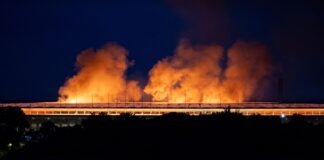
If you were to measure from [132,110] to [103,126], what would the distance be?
38.5 meters

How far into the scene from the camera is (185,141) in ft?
121

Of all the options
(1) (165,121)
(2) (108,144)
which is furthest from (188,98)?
(2) (108,144)

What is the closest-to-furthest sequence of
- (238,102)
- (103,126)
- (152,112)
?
(103,126) → (152,112) → (238,102)

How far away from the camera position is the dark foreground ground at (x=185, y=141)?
34.4 m

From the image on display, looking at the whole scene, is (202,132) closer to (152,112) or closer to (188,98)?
(152,112)

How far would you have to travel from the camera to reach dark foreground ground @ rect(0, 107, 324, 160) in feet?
113

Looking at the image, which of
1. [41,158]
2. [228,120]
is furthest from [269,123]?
[41,158]

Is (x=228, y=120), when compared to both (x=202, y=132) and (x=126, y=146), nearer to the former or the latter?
(x=202, y=132)

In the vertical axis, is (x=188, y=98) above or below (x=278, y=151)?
above

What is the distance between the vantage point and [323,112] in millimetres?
84062

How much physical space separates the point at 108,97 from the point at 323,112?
2381cm

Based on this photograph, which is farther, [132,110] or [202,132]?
[132,110]

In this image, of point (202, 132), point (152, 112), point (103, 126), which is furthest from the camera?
point (152, 112)

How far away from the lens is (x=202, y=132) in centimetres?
3941
